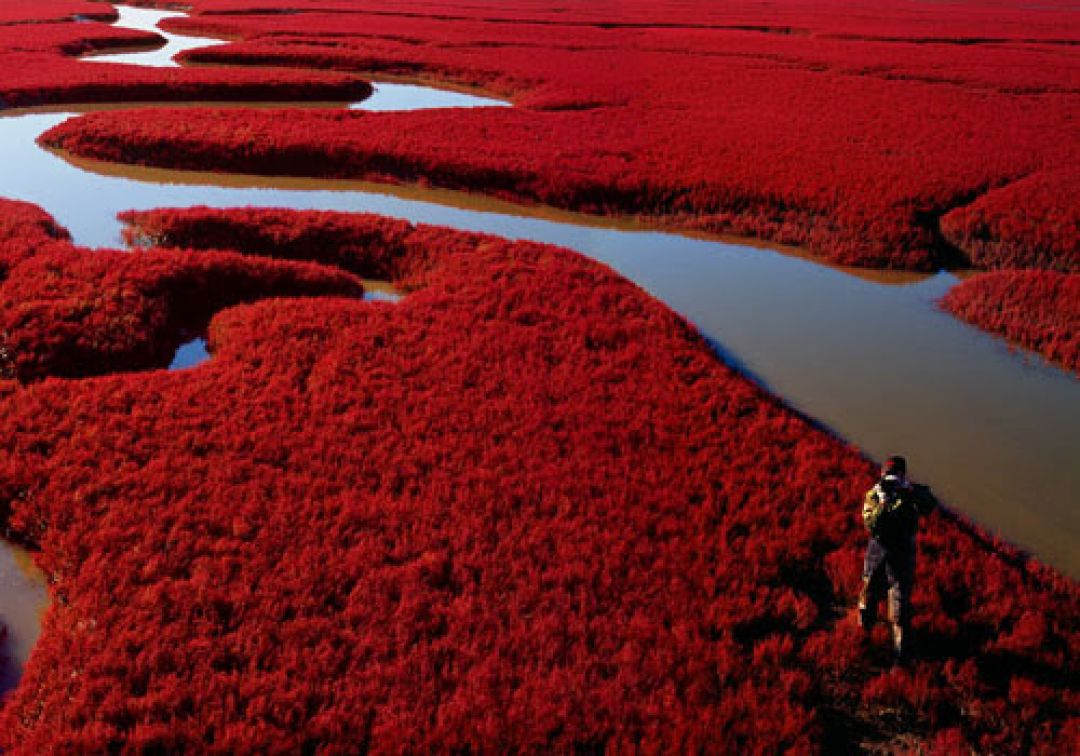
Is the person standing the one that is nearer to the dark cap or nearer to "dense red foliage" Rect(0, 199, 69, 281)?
the dark cap

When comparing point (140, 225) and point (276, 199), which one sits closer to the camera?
point (140, 225)

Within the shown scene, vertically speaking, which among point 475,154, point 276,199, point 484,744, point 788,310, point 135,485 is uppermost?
point 475,154

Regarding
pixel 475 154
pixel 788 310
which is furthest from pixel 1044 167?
pixel 475 154

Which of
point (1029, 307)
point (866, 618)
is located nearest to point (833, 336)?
point (1029, 307)

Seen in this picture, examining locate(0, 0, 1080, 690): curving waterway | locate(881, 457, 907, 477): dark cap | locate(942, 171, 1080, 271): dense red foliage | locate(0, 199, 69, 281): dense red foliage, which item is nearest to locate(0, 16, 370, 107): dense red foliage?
locate(0, 0, 1080, 690): curving waterway

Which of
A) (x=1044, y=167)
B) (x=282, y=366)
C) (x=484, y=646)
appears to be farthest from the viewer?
(x=1044, y=167)

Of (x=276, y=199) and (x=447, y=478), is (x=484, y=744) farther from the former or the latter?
(x=276, y=199)

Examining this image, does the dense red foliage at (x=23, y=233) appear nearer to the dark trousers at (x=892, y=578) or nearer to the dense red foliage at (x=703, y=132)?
the dense red foliage at (x=703, y=132)
